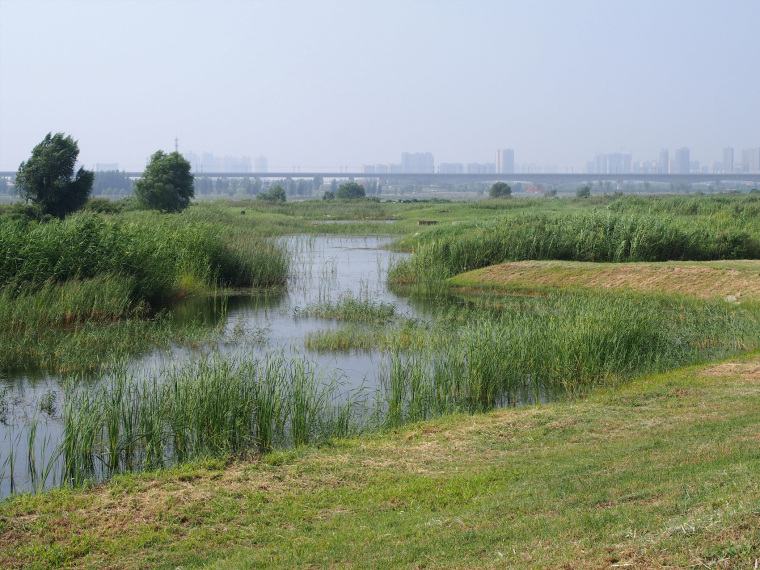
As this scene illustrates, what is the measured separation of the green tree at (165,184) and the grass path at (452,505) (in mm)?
46974

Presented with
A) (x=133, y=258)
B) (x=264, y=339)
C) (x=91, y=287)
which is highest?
(x=133, y=258)

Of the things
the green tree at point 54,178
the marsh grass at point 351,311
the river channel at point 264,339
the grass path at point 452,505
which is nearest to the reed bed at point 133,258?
the river channel at point 264,339

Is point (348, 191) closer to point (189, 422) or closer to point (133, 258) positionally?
point (133, 258)

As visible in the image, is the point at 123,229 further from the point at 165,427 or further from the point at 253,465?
the point at 253,465

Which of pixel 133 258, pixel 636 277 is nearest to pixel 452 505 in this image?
pixel 133 258

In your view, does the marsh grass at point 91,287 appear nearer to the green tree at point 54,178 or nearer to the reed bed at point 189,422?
the reed bed at point 189,422

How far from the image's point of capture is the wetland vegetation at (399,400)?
18.1 ft

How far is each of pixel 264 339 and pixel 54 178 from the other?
123 feet

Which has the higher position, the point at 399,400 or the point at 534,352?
the point at 534,352

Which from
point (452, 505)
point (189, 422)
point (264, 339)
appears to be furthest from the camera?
point (264, 339)

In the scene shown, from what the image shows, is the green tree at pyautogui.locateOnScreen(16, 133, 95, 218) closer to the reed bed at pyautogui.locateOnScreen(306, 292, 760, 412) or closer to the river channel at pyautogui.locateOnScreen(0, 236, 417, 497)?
the river channel at pyautogui.locateOnScreen(0, 236, 417, 497)

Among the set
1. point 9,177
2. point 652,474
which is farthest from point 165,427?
point 9,177

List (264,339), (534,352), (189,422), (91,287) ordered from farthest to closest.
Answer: (91,287), (264,339), (534,352), (189,422)

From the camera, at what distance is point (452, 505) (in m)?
6.15
